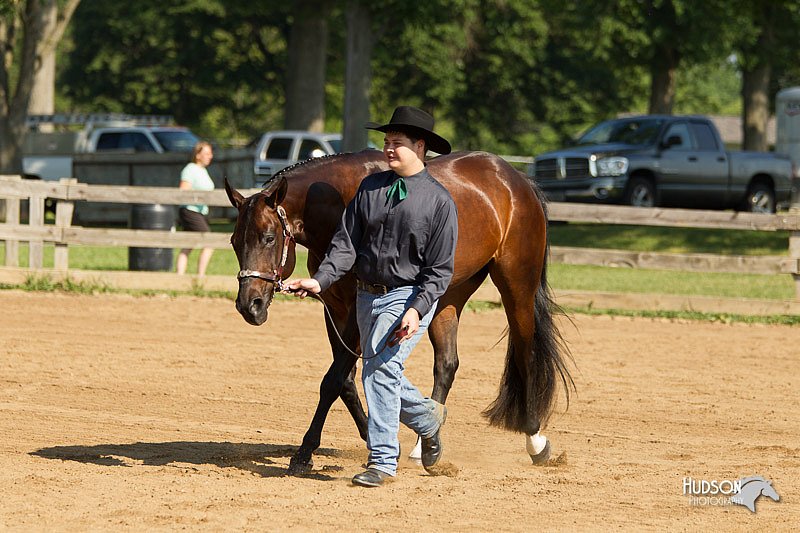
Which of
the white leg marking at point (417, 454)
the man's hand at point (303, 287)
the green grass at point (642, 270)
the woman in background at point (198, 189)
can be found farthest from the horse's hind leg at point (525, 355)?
the green grass at point (642, 270)

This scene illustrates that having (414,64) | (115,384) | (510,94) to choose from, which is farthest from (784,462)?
(510,94)

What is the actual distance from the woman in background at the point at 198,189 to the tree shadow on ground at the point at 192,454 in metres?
7.72

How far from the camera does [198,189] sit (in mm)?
15234

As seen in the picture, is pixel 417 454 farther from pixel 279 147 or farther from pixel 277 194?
pixel 279 147

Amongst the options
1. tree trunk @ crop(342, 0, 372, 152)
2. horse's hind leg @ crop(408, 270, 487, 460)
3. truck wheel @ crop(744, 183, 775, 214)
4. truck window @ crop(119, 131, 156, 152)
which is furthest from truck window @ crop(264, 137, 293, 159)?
horse's hind leg @ crop(408, 270, 487, 460)

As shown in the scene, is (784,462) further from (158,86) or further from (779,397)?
(158,86)

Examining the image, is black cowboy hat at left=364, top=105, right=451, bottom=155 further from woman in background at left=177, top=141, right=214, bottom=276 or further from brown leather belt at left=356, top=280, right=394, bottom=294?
woman in background at left=177, top=141, right=214, bottom=276

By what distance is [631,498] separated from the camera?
5930mm

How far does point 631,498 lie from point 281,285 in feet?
6.51

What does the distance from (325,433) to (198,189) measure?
319 inches

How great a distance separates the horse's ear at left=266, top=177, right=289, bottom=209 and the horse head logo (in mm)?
2643

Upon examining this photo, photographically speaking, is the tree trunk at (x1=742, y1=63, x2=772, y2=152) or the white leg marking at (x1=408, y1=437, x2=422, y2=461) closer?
the white leg marking at (x1=408, y1=437, x2=422, y2=461)

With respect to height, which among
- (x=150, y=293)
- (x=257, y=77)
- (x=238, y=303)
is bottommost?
(x=150, y=293)

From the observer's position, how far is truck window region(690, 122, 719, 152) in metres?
23.8
